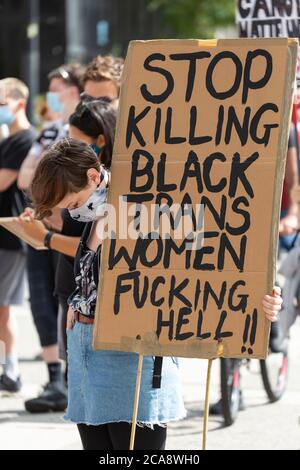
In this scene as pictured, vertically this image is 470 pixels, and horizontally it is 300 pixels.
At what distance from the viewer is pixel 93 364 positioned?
14.8ft

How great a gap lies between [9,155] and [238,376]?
7.05 ft

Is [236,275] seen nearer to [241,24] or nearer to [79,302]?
[79,302]

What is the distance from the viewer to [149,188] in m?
4.45

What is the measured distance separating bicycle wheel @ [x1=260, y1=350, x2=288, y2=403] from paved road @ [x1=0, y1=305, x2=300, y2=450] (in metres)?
0.07

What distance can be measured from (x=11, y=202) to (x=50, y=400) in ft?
4.77

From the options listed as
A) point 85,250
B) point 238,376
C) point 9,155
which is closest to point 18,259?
point 9,155

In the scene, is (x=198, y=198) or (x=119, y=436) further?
(x=119, y=436)

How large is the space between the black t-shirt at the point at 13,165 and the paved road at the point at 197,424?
39.1 inches

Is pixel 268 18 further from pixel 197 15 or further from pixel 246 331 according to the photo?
pixel 197 15

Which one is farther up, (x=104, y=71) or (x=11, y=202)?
(x=104, y=71)

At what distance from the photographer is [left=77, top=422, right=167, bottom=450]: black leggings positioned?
4527 millimetres

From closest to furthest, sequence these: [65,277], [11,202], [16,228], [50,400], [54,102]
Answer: [16,228] < [65,277] < [50,400] < [11,202] < [54,102]

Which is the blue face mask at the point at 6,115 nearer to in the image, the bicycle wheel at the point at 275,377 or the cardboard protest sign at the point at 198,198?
the bicycle wheel at the point at 275,377

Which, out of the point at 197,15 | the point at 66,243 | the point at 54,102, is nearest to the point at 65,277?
the point at 66,243
